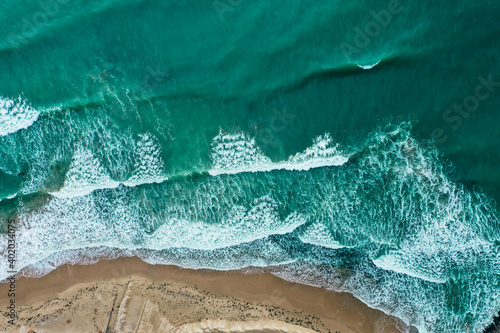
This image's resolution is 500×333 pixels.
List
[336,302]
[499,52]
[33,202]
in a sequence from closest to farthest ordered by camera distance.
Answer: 1. [499,52]
2. [336,302]
3. [33,202]

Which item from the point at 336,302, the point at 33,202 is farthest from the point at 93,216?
the point at 336,302

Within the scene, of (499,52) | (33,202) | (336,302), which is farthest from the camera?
(33,202)

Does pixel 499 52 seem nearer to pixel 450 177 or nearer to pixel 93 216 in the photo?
pixel 450 177
